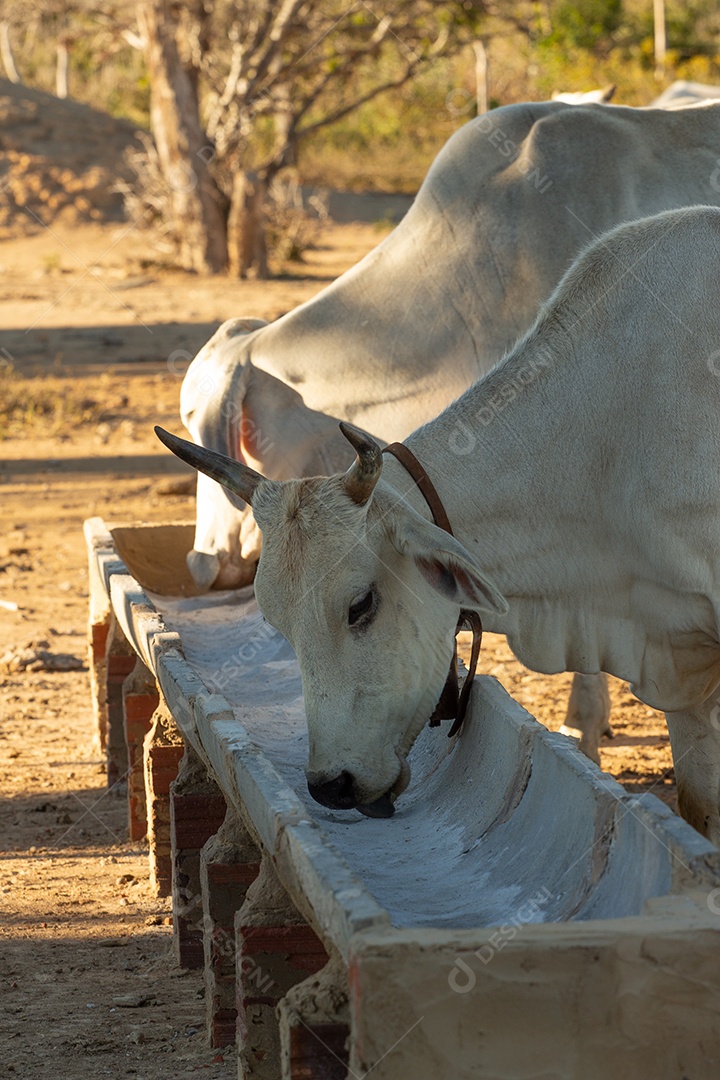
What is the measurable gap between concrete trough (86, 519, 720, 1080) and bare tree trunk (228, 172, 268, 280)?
12602 mm

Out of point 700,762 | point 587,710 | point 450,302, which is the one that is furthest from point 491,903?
point 450,302

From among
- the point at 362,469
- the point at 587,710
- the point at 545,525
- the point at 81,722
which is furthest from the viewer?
the point at 81,722

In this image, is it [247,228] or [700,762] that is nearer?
[700,762]

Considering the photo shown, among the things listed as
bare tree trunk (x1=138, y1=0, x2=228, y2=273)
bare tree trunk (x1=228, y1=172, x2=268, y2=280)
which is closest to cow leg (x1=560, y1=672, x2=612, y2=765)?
bare tree trunk (x1=228, y1=172, x2=268, y2=280)

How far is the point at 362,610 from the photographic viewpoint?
3180 millimetres

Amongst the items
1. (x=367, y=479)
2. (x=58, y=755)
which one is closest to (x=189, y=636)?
(x=58, y=755)

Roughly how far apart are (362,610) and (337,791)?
1.26 feet

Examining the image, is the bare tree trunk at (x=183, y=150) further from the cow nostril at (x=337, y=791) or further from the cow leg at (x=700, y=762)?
the cow nostril at (x=337, y=791)

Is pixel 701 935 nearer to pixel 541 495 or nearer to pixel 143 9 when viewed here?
pixel 541 495

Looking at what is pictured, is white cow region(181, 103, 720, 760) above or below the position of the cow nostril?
above

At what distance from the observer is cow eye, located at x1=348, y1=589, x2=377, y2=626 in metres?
3.17

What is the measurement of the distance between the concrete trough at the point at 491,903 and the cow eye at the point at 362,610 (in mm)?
340

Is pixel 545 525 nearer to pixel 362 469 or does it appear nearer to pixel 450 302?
pixel 362 469

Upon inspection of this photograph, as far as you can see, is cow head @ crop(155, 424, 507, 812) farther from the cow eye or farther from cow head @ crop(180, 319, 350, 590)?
cow head @ crop(180, 319, 350, 590)
